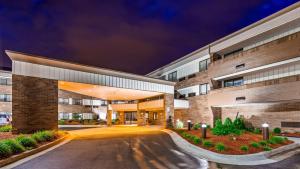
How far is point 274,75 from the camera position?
2403cm

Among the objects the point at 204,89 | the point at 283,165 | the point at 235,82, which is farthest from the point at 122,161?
the point at 204,89

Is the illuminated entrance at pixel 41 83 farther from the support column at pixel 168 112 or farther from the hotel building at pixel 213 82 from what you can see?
the support column at pixel 168 112

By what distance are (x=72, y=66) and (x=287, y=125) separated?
22684mm

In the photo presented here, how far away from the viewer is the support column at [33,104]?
16.4 metres

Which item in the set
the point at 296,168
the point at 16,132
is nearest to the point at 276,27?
the point at 296,168

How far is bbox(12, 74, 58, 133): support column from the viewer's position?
53.9ft

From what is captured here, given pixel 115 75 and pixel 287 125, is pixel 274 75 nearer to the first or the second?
pixel 287 125

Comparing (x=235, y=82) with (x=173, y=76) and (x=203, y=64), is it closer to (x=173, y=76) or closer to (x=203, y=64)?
(x=203, y=64)

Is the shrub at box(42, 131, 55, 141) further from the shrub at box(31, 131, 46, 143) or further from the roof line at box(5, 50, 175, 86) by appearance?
the roof line at box(5, 50, 175, 86)

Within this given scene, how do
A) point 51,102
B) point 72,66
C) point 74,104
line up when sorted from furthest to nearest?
1. point 74,104
2. point 72,66
3. point 51,102

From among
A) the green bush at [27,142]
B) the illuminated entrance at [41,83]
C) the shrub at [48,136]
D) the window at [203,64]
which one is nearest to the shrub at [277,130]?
the window at [203,64]

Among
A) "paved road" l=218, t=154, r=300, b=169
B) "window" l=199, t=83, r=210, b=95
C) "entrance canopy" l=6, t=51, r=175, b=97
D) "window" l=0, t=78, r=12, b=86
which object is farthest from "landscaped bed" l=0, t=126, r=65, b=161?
"window" l=0, t=78, r=12, b=86

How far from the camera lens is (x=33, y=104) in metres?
17.1

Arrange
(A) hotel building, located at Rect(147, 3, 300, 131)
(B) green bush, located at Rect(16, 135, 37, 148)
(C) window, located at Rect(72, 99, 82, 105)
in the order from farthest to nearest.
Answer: (C) window, located at Rect(72, 99, 82, 105) < (A) hotel building, located at Rect(147, 3, 300, 131) < (B) green bush, located at Rect(16, 135, 37, 148)
